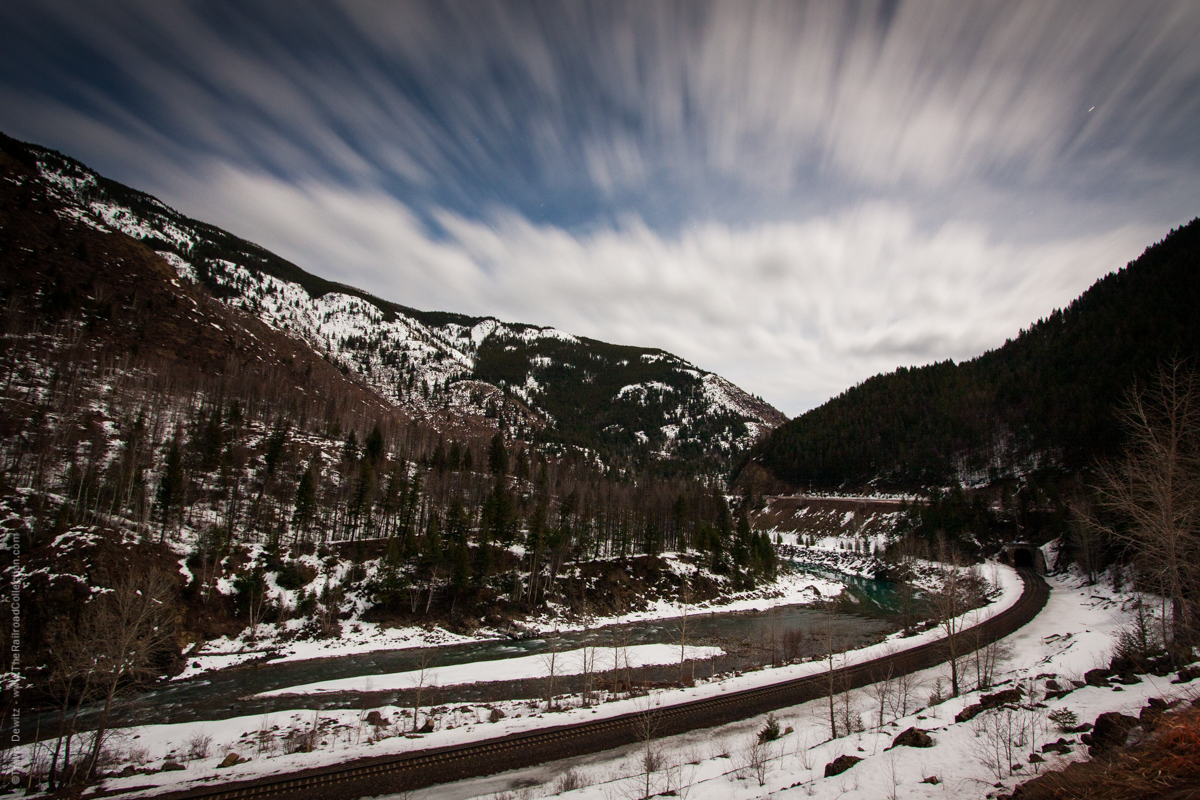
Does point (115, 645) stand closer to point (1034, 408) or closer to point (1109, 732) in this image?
point (1109, 732)

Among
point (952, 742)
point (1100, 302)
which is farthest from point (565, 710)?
point (1100, 302)

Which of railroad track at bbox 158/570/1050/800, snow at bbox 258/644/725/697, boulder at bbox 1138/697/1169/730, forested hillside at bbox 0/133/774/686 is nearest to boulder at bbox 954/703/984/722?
railroad track at bbox 158/570/1050/800

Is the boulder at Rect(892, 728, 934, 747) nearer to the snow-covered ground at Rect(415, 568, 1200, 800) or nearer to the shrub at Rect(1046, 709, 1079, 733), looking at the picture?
the snow-covered ground at Rect(415, 568, 1200, 800)

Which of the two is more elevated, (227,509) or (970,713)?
(227,509)

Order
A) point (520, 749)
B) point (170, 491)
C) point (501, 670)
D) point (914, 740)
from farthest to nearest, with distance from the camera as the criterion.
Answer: point (170, 491)
point (501, 670)
point (520, 749)
point (914, 740)

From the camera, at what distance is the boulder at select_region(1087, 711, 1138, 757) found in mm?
10859

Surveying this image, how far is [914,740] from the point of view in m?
15.7

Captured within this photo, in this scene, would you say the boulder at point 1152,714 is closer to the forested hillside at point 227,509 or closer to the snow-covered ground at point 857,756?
the snow-covered ground at point 857,756

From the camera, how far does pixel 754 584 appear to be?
7638 cm

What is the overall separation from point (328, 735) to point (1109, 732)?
30.4 metres

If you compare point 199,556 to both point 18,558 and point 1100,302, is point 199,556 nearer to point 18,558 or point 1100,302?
point 18,558

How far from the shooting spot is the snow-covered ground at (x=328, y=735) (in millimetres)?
19250

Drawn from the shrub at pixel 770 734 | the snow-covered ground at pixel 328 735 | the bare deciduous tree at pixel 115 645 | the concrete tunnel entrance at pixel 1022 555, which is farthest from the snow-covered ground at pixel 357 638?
the concrete tunnel entrance at pixel 1022 555

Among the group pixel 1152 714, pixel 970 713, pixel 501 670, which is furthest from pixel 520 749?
pixel 1152 714
